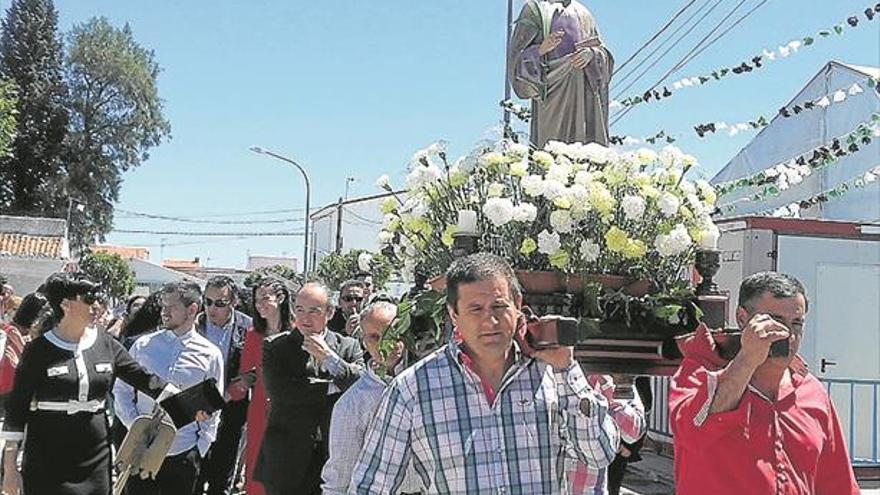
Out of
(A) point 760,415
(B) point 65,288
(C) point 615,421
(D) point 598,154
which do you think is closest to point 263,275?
(B) point 65,288

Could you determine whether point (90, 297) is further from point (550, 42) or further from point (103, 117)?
point (103, 117)

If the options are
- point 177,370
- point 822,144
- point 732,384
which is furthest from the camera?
point 822,144

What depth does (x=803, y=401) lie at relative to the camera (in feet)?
9.48

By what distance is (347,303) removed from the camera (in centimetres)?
823

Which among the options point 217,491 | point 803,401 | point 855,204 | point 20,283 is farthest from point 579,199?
point 20,283

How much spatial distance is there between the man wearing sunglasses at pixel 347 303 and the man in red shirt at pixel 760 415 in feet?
17.7

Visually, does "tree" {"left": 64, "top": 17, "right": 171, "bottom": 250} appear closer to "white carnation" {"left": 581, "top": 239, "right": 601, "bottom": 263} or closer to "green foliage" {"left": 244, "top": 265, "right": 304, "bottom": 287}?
"green foliage" {"left": 244, "top": 265, "right": 304, "bottom": 287}

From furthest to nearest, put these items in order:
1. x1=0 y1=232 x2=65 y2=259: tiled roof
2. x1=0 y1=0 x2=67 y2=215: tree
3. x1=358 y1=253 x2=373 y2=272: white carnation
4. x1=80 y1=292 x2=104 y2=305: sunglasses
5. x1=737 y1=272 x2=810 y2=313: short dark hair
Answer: x1=0 y1=0 x2=67 y2=215: tree → x1=0 y1=232 x2=65 y2=259: tiled roof → x1=80 y1=292 x2=104 y2=305: sunglasses → x1=358 y1=253 x2=373 y2=272: white carnation → x1=737 y1=272 x2=810 y2=313: short dark hair

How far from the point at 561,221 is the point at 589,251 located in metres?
0.15

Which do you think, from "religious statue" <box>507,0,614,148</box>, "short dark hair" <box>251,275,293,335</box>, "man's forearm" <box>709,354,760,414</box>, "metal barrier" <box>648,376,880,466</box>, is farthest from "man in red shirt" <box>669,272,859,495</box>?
"metal barrier" <box>648,376,880,466</box>

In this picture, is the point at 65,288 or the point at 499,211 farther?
the point at 65,288

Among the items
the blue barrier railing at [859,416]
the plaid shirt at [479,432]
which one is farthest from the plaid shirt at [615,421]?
the blue barrier railing at [859,416]

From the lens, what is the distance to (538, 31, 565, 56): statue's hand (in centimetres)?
467

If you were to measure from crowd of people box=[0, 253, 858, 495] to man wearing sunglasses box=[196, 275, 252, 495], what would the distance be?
3.40 feet
